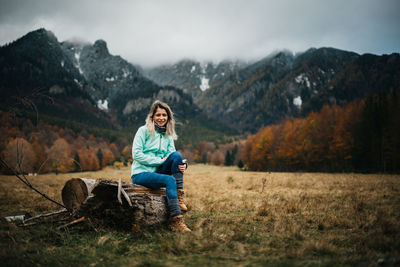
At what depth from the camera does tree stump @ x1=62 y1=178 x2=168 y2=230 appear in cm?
417

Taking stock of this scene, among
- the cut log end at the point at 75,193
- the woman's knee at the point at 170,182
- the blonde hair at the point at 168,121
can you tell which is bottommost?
the cut log end at the point at 75,193

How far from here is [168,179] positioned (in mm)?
4559

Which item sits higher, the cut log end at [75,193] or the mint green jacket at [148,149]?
the mint green jacket at [148,149]

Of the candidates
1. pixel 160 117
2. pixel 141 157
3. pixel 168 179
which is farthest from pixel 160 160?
pixel 160 117

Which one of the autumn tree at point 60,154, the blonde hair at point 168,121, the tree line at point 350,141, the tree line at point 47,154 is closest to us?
the blonde hair at point 168,121

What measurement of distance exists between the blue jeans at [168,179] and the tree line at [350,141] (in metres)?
38.8

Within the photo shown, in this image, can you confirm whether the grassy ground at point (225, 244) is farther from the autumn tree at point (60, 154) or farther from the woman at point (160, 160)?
the autumn tree at point (60, 154)

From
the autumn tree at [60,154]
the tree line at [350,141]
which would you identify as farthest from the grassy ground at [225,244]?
the autumn tree at [60,154]

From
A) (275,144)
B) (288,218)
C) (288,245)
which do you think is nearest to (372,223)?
(288,218)

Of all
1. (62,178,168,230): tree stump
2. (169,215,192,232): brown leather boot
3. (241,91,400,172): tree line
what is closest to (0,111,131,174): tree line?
(62,178,168,230): tree stump

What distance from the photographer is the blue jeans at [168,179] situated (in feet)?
14.5

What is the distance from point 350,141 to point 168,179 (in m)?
41.7

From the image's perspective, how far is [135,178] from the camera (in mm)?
4883

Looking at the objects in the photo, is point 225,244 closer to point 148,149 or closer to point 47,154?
point 148,149
